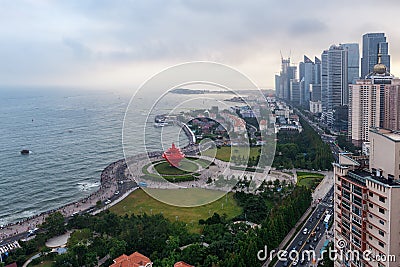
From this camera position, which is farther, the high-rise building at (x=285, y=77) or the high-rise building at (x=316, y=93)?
the high-rise building at (x=285, y=77)

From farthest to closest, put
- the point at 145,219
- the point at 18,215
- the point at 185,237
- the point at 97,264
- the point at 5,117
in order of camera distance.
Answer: the point at 5,117 → the point at 18,215 → the point at 145,219 → the point at 185,237 → the point at 97,264

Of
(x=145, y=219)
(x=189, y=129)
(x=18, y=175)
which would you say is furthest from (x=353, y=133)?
(x=18, y=175)

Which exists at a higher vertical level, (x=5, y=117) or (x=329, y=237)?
(x=5, y=117)

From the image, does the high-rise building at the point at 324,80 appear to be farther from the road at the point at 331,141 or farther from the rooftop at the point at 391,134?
the rooftop at the point at 391,134

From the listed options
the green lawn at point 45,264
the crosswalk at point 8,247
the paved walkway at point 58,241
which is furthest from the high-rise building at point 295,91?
the green lawn at point 45,264

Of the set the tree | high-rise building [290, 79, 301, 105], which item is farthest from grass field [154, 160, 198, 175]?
high-rise building [290, 79, 301, 105]

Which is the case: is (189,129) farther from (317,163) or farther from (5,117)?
(5,117)
